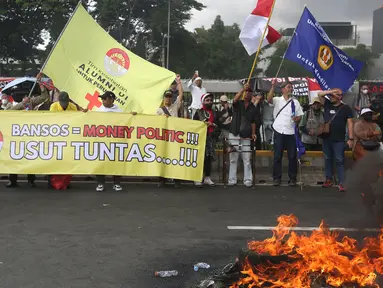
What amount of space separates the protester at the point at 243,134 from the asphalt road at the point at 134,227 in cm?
52

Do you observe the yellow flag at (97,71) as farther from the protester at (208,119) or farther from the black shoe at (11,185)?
the black shoe at (11,185)

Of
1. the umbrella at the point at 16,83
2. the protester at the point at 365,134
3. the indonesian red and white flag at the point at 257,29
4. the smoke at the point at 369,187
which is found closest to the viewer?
→ the smoke at the point at 369,187

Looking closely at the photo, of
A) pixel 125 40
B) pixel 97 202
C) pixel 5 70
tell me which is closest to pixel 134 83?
pixel 97 202

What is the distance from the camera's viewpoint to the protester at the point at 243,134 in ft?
33.5

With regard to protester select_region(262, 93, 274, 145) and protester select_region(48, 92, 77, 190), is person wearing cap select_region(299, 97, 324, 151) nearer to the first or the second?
protester select_region(262, 93, 274, 145)

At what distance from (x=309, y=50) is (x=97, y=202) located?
531 cm

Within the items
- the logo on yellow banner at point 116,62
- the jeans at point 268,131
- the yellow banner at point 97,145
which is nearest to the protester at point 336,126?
the yellow banner at point 97,145

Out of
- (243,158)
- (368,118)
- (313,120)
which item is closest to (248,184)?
(243,158)

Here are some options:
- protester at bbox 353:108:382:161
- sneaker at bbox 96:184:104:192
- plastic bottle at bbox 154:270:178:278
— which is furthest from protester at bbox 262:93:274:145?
plastic bottle at bbox 154:270:178:278

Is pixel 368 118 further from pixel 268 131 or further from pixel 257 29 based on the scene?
pixel 268 131

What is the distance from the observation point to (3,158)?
380 inches

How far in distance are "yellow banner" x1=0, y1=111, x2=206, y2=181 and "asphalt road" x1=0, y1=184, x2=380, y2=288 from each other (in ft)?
1.36

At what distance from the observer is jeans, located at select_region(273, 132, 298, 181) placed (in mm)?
10266

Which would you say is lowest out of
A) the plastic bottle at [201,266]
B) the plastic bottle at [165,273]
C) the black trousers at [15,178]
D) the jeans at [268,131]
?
the plastic bottle at [165,273]
